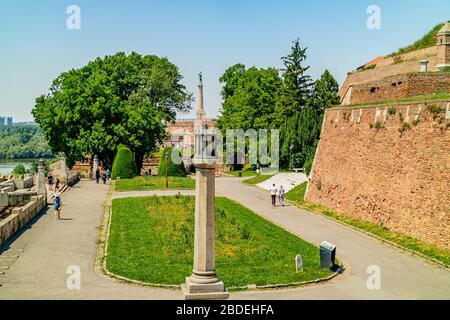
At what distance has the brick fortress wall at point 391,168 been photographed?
2467cm

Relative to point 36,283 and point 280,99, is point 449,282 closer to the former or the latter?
point 36,283

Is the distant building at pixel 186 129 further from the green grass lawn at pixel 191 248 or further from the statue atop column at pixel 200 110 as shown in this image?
the green grass lawn at pixel 191 248

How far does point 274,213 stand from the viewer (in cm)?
3400

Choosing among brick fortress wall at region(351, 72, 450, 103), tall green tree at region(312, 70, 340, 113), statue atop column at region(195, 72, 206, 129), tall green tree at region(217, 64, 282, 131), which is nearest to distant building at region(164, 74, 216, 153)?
statue atop column at region(195, 72, 206, 129)

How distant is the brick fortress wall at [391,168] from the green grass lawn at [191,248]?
4258mm

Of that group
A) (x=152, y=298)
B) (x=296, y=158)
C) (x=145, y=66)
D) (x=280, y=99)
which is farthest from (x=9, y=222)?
(x=145, y=66)

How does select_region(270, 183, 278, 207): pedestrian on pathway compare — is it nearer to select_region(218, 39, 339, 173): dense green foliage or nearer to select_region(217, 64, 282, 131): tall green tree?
select_region(218, 39, 339, 173): dense green foliage

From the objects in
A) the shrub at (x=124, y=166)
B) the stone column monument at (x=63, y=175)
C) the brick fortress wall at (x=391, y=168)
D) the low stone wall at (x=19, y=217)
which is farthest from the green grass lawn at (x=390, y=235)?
the shrub at (x=124, y=166)

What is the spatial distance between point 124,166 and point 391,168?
27940 millimetres

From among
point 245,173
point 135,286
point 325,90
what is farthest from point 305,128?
point 135,286

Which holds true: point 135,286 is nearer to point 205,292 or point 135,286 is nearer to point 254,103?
point 205,292

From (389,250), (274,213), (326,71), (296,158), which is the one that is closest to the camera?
(389,250)

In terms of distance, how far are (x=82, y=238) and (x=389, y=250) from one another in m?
11.7

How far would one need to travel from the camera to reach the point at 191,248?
931 inches
